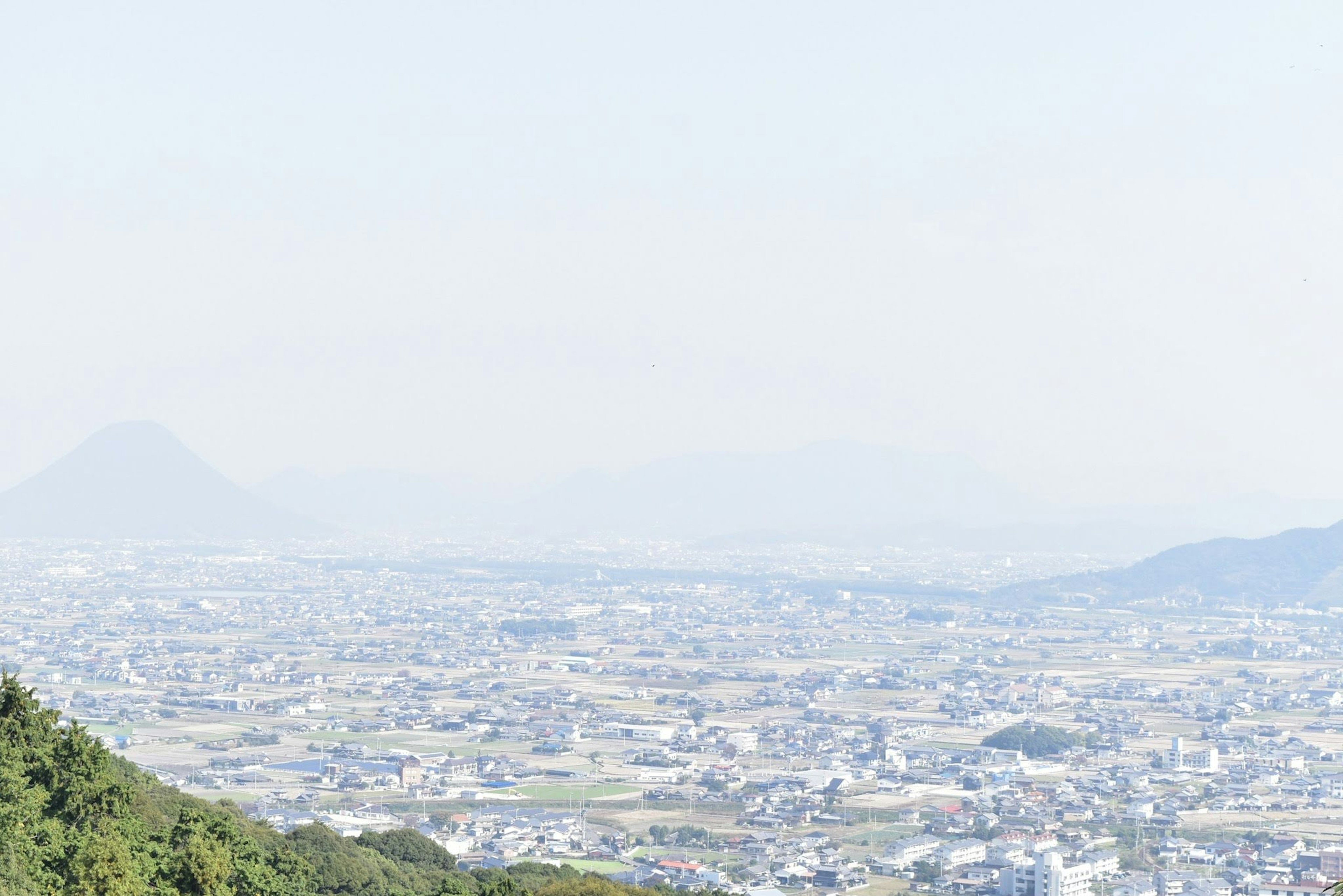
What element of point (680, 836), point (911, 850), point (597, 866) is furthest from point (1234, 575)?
point (597, 866)

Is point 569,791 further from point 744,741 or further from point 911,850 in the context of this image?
point 911,850

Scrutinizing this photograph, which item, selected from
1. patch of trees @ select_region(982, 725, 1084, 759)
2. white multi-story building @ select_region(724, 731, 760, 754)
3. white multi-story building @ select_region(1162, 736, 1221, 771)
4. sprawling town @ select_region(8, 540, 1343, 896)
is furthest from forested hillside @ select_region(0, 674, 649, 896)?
patch of trees @ select_region(982, 725, 1084, 759)

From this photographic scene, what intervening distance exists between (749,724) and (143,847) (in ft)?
119

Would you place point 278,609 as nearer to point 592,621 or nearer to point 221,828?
point 592,621

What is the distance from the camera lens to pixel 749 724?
49.9m

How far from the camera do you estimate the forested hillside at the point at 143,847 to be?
12.6 metres

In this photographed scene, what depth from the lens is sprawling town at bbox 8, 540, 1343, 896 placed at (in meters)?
31.6

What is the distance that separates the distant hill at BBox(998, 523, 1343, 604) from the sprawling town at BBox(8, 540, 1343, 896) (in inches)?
117

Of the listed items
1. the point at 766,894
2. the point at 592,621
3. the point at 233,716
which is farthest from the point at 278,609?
the point at 766,894

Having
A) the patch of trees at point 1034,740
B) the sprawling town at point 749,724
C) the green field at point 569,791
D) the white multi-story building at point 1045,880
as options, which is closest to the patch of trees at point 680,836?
the sprawling town at point 749,724

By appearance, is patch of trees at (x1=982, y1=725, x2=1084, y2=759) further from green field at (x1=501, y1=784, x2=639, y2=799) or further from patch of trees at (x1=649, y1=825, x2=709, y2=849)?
patch of trees at (x1=649, y1=825, x2=709, y2=849)

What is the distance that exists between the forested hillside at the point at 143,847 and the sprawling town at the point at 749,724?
10.7 ft

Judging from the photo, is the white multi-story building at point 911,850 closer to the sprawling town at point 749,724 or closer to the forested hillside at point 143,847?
the sprawling town at point 749,724

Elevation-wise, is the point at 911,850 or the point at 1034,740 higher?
the point at 1034,740
